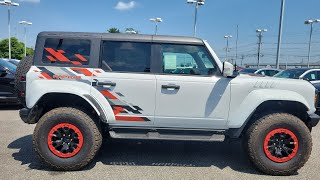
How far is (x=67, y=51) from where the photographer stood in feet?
14.4

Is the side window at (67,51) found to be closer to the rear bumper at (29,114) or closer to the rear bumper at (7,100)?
the rear bumper at (29,114)

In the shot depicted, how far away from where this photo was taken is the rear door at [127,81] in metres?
4.28

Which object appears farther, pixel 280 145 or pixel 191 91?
pixel 280 145

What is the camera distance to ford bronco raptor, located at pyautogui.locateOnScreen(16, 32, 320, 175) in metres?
4.27

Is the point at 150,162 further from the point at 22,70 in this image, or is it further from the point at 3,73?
the point at 3,73

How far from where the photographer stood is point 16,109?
359 inches

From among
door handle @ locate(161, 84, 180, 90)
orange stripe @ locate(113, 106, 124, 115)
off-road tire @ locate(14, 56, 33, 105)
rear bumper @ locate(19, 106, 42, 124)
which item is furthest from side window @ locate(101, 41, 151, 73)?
off-road tire @ locate(14, 56, 33, 105)

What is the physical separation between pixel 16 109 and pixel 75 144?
227 inches

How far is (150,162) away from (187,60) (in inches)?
68.3

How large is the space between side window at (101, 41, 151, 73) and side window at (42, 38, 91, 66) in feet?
0.90

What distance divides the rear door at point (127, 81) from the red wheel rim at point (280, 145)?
1784 millimetres

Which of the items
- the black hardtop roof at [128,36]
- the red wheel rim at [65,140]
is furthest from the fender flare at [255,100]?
the red wheel rim at [65,140]

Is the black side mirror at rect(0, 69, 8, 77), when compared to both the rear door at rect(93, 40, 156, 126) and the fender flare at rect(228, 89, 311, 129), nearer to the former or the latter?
the rear door at rect(93, 40, 156, 126)

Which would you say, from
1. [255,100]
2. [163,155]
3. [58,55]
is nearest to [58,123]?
[58,55]
